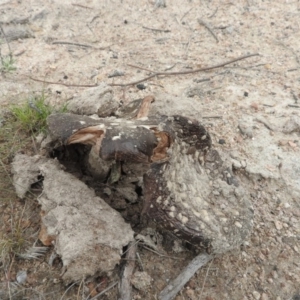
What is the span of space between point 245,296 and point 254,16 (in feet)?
10.5

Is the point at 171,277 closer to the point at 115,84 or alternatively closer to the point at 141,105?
the point at 141,105

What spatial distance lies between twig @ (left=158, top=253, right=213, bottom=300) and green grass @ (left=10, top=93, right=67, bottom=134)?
1.31 meters

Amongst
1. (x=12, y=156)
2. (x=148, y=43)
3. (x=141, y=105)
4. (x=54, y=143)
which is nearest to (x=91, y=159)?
(x=54, y=143)

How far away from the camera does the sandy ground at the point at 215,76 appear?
2.14m

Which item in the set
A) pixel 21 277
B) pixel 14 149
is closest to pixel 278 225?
pixel 21 277

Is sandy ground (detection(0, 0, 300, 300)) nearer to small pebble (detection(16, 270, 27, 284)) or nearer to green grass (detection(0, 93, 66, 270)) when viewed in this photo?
green grass (detection(0, 93, 66, 270))

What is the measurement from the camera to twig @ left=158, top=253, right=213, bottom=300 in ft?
6.47

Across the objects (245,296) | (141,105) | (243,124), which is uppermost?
(141,105)

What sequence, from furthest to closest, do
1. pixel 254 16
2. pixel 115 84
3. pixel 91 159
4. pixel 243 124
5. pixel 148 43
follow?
1. pixel 254 16
2. pixel 148 43
3. pixel 115 84
4. pixel 243 124
5. pixel 91 159

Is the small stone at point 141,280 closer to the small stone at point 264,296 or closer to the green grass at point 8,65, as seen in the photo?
the small stone at point 264,296

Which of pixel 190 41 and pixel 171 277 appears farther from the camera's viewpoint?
pixel 190 41

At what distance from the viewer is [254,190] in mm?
2545

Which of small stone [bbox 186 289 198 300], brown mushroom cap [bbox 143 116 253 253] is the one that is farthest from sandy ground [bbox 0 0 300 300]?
brown mushroom cap [bbox 143 116 253 253]

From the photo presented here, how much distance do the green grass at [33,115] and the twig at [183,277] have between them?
4.31ft
